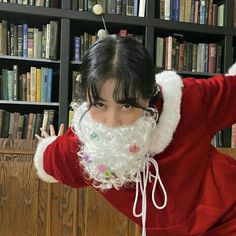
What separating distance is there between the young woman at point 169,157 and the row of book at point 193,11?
1.24 metres

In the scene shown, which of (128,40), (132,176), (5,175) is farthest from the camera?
(5,175)

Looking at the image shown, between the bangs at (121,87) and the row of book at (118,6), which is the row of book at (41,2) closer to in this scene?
the row of book at (118,6)

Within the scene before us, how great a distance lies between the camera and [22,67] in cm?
221

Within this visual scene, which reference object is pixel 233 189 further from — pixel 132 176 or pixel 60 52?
pixel 60 52

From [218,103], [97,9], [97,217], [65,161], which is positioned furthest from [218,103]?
[97,9]

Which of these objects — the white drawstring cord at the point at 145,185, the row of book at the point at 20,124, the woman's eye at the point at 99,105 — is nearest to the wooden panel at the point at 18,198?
the row of book at the point at 20,124

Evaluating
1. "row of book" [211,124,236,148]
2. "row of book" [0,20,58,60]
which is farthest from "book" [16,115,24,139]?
"row of book" [211,124,236,148]

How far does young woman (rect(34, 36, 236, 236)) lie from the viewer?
3.29ft

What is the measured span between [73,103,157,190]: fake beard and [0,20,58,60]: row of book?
109cm

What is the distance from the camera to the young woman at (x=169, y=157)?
3.29 ft

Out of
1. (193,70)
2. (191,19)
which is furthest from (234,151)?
(191,19)

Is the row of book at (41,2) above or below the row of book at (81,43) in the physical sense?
above

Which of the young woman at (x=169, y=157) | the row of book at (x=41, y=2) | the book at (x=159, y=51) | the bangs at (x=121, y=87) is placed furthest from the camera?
the book at (x=159, y=51)

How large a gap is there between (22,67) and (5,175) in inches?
23.9
